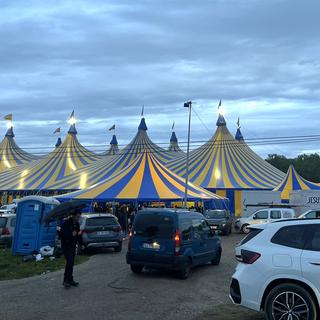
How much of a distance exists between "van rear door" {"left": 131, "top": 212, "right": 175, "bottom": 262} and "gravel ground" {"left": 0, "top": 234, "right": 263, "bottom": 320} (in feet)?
2.20

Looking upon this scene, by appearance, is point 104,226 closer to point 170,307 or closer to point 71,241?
point 71,241

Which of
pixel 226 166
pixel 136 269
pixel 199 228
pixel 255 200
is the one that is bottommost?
pixel 136 269

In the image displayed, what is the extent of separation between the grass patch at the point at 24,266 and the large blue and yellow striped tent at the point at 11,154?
45.2 m

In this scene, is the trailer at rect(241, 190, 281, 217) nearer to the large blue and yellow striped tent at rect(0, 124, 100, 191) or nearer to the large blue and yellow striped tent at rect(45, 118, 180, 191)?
the large blue and yellow striped tent at rect(45, 118, 180, 191)

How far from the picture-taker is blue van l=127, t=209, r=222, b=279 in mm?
12227

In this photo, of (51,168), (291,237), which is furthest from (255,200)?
(291,237)

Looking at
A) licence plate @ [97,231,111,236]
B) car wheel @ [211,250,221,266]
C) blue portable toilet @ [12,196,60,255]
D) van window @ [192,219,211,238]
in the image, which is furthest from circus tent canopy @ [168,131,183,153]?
van window @ [192,219,211,238]

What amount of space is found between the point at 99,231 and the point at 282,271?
39.7ft

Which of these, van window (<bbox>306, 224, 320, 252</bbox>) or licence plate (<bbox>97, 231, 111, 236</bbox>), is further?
licence plate (<bbox>97, 231, 111, 236</bbox>)

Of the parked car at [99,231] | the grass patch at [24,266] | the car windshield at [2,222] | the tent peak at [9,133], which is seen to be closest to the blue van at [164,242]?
the grass patch at [24,266]

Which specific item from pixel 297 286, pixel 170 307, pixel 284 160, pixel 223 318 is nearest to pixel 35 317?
pixel 170 307

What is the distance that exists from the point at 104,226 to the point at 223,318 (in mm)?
10720

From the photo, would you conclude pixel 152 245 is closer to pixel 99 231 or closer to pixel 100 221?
pixel 99 231

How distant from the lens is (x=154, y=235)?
493 inches
